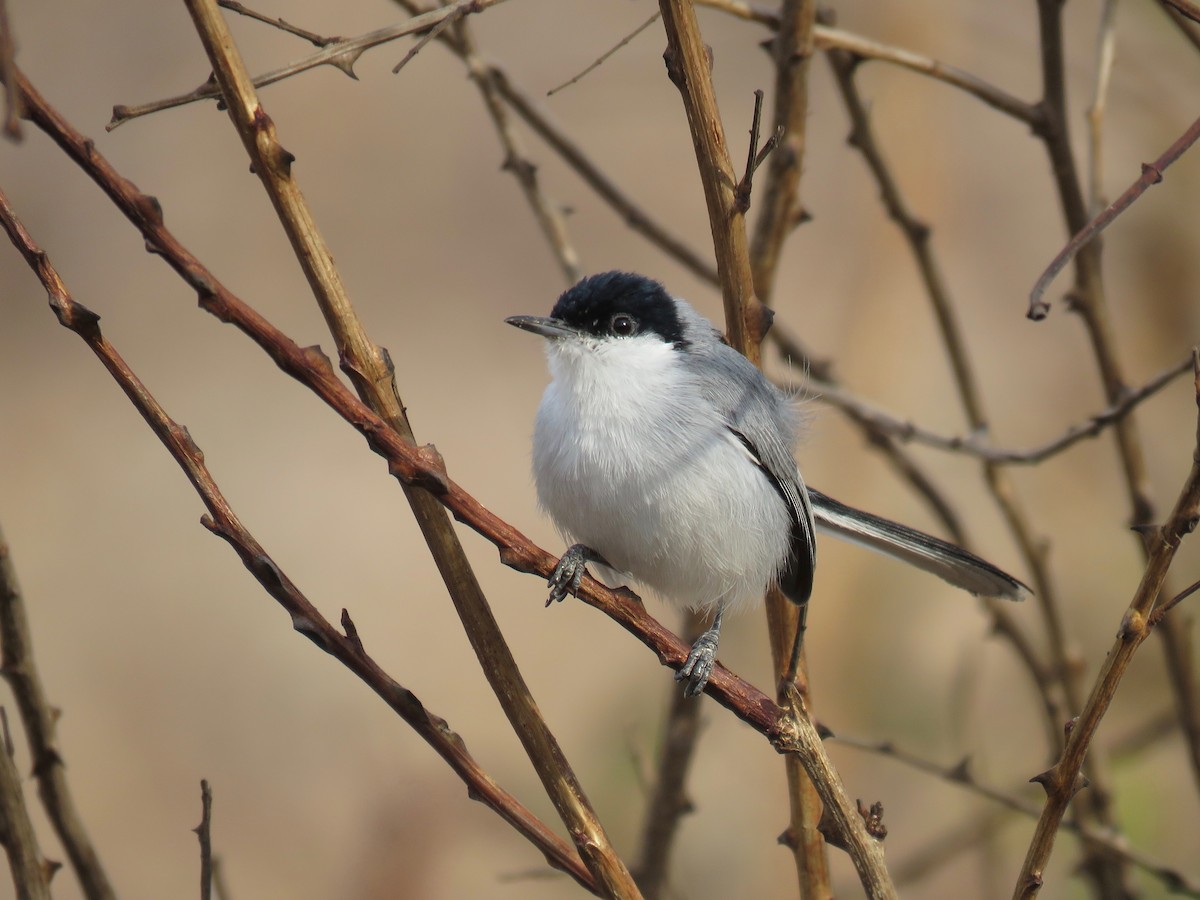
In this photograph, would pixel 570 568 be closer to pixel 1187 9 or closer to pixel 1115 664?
pixel 1115 664

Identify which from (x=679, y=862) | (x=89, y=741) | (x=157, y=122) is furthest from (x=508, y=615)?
(x=157, y=122)

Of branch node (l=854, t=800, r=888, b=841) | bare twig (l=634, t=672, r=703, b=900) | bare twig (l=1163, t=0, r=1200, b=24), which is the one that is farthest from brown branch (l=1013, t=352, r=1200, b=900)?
bare twig (l=634, t=672, r=703, b=900)

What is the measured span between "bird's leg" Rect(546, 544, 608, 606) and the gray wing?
1.30 feet

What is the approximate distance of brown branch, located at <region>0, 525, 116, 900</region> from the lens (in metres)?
1.76

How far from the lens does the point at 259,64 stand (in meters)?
5.16

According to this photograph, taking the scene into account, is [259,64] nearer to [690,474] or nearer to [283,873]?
[283,873]

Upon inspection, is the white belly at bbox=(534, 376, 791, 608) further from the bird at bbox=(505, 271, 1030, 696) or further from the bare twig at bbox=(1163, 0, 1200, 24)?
the bare twig at bbox=(1163, 0, 1200, 24)

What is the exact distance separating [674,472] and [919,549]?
2.03 ft

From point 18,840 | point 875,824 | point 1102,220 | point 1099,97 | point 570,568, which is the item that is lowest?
point 18,840

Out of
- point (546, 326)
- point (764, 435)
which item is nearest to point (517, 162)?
point (546, 326)

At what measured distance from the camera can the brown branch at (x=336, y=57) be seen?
1.46m

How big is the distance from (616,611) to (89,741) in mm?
3252

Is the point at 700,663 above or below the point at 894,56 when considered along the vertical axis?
below

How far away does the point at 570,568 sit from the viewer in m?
2.27
